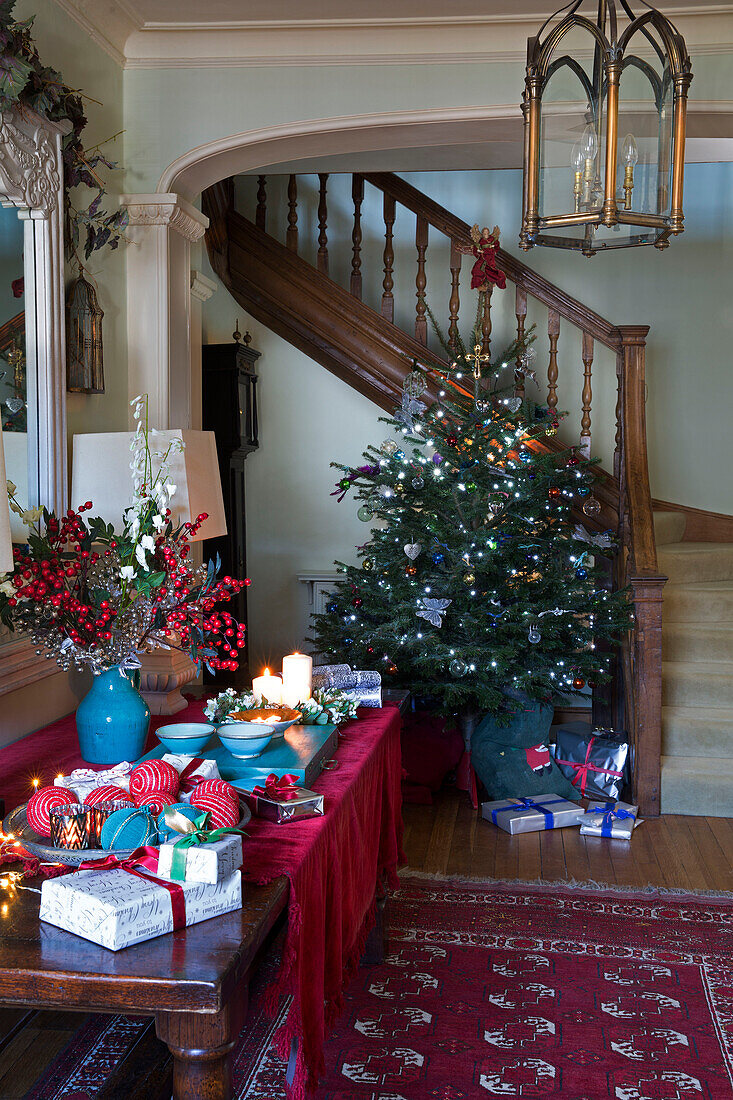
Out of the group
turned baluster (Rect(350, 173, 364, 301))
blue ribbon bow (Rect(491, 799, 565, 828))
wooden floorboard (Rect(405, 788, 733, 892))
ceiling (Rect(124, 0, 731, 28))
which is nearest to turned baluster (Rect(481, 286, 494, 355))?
turned baluster (Rect(350, 173, 364, 301))

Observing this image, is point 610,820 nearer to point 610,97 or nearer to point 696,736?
point 696,736

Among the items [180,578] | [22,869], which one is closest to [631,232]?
[180,578]

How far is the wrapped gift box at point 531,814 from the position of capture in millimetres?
4223

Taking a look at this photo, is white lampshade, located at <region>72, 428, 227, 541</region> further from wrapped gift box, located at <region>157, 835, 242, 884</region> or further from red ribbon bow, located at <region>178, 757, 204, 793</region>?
wrapped gift box, located at <region>157, 835, 242, 884</region>

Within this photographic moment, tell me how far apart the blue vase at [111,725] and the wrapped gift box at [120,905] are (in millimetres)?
753

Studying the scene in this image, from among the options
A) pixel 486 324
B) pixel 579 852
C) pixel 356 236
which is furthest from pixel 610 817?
pixel 356 236

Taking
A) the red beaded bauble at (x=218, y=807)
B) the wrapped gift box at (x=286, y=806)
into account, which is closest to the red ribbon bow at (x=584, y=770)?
the wrapped gift box at (x=286, y=806)

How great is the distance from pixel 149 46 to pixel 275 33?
1.60ft

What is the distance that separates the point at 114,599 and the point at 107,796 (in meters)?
0.66

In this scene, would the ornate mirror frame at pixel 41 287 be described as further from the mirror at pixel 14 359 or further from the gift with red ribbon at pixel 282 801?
the gift with red ribbon at pixel 282 801

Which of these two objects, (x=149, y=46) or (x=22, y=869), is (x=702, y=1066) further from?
(x=149, y=46)

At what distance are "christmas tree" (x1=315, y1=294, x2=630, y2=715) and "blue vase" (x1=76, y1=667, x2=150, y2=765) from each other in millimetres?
2203

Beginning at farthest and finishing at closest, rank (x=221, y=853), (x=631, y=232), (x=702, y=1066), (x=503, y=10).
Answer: (x=503, y=10) → (x=702, y=1066) → (x=631, y=232) → (x=221, y=853)

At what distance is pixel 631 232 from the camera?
2283mm
